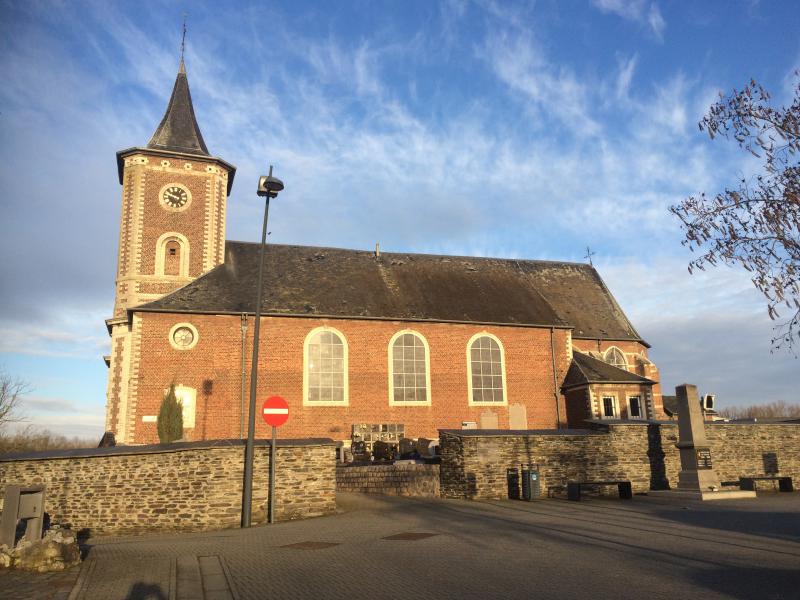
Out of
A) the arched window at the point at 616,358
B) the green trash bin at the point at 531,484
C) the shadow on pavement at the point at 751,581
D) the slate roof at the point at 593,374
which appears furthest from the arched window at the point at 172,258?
the shadow on pavement at the point at 751,581

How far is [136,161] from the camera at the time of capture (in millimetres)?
30891

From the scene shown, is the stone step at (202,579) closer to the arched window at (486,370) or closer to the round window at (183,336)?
the round window at (183,336)

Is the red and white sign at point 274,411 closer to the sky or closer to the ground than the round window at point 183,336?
closer to the ground

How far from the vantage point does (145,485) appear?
44.9 ft

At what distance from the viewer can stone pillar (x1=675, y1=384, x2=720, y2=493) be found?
661 inches

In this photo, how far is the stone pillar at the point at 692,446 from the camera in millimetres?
16797

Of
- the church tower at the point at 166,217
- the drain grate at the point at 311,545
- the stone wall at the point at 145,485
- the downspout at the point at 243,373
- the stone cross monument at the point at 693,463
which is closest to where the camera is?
the drain grate at the point at 311,545

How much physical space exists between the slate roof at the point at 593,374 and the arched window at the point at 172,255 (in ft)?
64.8

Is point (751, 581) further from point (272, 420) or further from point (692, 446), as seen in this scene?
point (692, 446)

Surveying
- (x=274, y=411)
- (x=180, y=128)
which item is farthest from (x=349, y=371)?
(x=180, y=128)

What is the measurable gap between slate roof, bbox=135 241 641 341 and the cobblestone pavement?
15.9 m

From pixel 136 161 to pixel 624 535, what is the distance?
2876 centimetres

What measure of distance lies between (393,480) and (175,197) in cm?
1992

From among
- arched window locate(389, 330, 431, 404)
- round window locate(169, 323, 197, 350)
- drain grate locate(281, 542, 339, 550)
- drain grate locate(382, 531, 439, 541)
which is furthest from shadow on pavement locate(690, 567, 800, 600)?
round window locate(169, 323, 197, 350)
